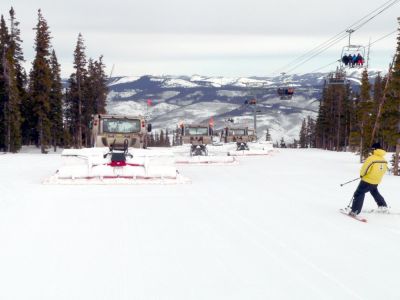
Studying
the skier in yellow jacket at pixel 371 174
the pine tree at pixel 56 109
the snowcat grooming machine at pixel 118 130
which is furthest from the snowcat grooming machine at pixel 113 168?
the pine tree at pixel 56 109

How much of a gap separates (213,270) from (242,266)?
1.45 feet

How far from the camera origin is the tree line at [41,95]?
4634cm

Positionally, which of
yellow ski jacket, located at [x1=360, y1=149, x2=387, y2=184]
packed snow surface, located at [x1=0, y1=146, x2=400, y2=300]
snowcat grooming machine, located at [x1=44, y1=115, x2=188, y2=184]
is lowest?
packed snow surface, located at [x1=0, y1=146, x2=400, y2=300]

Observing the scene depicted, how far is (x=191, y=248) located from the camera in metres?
6.75

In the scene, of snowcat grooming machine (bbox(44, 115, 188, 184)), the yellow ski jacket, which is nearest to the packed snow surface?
the yellow ski jacket

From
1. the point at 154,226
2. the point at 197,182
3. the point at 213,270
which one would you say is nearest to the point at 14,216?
the point at 154,226

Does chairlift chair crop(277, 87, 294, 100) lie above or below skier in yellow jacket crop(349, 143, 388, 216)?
above

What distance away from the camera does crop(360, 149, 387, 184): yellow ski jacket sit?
952 centimetres

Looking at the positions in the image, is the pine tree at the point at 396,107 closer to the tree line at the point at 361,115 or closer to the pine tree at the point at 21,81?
the tree line at the point at 361,115

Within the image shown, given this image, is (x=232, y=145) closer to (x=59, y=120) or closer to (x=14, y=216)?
(x=59, y=120)

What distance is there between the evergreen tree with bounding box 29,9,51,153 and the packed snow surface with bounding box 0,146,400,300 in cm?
3926

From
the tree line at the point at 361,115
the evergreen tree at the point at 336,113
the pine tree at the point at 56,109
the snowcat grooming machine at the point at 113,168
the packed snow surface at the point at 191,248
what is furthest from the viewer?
the evergreen tree at the point at 336,113

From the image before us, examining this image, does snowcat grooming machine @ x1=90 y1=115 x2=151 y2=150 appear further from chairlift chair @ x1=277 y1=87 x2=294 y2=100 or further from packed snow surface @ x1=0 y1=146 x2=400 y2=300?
chairlift chair @ x1=277 y1=87 x2=294 y2=100

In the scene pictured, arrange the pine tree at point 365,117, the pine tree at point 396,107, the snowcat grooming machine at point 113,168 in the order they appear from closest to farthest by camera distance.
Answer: the snowcat grooming machine at point 113,168 → the pine tree at point 396,107 → the pine tree at point 365,117
